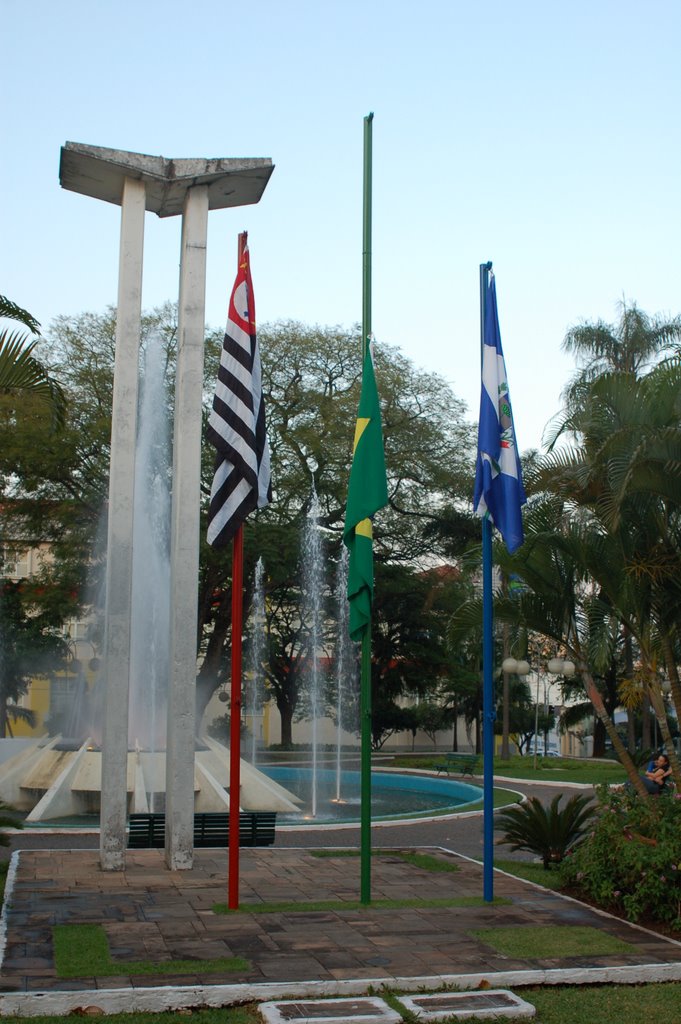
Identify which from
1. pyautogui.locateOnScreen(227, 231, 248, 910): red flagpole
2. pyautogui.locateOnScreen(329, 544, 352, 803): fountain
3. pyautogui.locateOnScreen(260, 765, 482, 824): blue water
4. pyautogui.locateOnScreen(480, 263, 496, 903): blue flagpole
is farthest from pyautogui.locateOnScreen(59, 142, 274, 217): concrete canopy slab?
pyautogui.locateOnScreen(329, 544, 352, 803): fountain

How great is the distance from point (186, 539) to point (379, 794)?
14114 mm

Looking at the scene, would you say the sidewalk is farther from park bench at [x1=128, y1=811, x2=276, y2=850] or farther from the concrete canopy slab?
the concrete canopy slab

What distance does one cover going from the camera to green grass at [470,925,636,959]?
8.31m

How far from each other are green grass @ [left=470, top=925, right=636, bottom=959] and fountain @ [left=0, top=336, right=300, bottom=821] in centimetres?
958

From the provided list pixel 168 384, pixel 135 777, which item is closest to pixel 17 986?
pixel 135 777

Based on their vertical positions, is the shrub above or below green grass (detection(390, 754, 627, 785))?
above

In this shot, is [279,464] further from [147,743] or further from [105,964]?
[105,964]

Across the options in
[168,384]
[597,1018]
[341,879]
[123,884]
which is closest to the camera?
[597,1018]

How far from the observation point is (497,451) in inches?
416

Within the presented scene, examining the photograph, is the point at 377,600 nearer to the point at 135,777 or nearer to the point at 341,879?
the point at 135,777

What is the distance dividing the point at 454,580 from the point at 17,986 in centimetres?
3022

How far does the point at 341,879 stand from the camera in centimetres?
1138

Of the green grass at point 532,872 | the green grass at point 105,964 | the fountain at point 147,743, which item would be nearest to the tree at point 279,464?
the fountain at point 147,743

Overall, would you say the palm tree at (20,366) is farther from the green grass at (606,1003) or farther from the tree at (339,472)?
the tree at (339,472)
